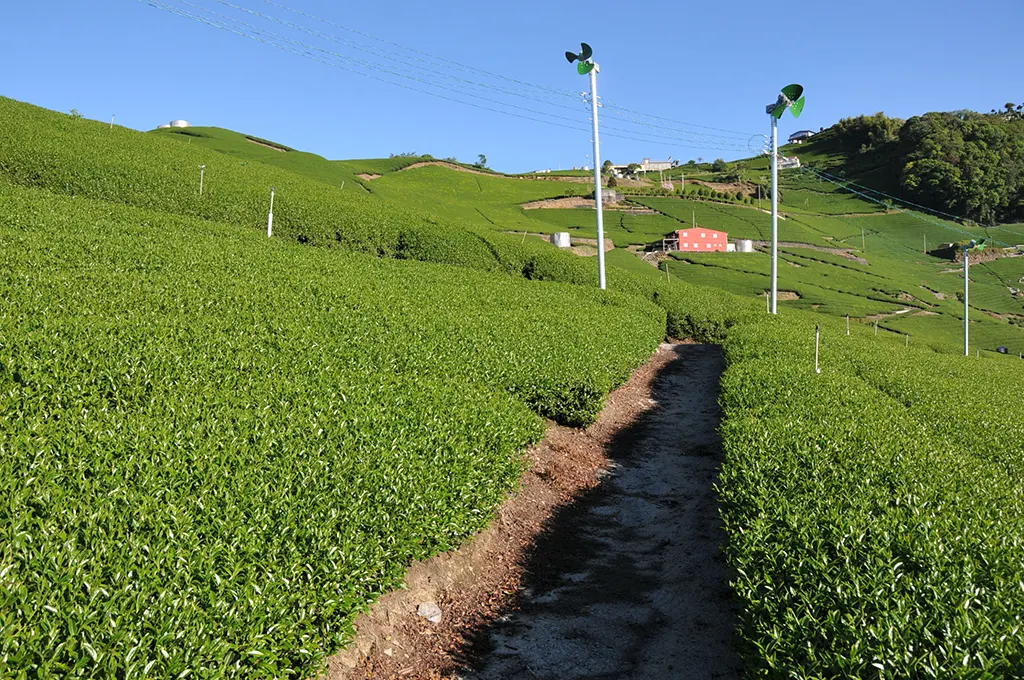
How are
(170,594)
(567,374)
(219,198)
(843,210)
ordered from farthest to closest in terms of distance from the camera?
1. (843,210)
2. (219,198)
3. (567,374)
4. (170,594)

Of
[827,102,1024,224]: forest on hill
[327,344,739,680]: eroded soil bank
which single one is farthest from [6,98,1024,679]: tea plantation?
[827,102,1024,224]: forest on hill

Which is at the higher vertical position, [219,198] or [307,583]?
[219,198]

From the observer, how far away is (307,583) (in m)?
5.30

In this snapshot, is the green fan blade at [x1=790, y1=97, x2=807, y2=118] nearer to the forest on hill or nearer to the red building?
the red building

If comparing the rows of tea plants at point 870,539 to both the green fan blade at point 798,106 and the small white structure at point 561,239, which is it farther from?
the small white structure at point 561,239

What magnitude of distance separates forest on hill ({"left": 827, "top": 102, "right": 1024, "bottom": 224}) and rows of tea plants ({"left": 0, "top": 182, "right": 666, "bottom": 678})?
390 feet

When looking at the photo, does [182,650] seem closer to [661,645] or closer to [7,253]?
[661,645]

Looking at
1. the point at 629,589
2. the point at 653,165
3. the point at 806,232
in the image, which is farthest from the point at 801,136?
the point at 629,589

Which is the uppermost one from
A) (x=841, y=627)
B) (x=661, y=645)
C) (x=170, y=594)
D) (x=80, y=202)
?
(x=80, y=202)

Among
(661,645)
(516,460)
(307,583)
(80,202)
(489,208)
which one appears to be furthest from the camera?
(489,208)

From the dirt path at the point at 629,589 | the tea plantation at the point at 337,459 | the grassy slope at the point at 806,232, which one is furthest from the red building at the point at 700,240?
the dirt path at the point at 629,589

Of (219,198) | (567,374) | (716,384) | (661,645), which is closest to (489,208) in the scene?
(219,198)

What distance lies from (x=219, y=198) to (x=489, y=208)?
169 feet

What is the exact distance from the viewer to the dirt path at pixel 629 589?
21.5 ft
